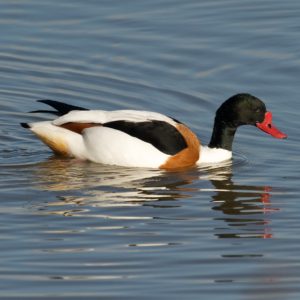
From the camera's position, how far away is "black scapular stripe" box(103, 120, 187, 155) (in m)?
13.4

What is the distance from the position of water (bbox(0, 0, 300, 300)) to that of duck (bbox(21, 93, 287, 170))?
0.61 feet

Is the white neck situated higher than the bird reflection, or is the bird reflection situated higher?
the white neck

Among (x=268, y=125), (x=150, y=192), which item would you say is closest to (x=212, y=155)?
(x=268, y=125)

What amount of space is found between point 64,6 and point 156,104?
3813 mm

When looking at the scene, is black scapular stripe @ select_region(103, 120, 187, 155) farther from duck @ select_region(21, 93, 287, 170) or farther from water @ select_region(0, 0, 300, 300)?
water @ select_region(0, 0, 300, 300)

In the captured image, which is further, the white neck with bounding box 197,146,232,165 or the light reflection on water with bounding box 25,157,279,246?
the white neck with bounding box 197,146,232,165

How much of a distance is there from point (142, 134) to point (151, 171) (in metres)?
0.41

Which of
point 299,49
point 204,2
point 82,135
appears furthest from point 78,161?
point 204,2

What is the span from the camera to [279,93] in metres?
15.5

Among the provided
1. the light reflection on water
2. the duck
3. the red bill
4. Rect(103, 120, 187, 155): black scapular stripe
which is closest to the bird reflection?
the light reflection on water

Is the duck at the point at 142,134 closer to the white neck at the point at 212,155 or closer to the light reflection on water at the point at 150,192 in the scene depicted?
the white neck at the point at 212,155

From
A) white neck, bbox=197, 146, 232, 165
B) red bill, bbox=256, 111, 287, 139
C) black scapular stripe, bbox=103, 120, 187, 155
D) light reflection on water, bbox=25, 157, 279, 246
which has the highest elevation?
red bill, bbox=256, 111, 287, 139

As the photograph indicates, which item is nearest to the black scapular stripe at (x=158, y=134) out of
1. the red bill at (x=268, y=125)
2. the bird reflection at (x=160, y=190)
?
the bird reflection at (x=160, y=190)

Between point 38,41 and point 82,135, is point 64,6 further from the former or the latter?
point 82,135
